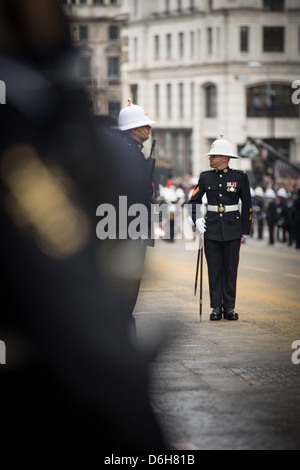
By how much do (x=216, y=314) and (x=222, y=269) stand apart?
48 cm

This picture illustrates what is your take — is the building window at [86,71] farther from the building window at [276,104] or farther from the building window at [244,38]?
the building window at [244,38]

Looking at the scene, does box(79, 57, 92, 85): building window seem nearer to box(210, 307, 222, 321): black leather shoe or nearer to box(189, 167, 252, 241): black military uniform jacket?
box(189, 167, 252, 241): black military uniform jacket

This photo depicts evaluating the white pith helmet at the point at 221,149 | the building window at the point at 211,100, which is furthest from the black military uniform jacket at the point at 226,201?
the building window at the point at 211,100

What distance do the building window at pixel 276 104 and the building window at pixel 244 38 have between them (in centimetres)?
275

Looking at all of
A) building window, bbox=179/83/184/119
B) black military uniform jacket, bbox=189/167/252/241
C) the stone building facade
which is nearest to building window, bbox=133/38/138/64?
the stone building facade

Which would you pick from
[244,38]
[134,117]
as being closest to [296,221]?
[134,117]

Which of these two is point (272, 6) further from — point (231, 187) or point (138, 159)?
point (138, 159)

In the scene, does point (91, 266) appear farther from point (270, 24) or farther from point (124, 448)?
point (270, 24)

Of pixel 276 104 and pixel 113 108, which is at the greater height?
pixel 276 104

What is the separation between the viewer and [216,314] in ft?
36.3

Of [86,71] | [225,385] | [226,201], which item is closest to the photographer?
[86,71]

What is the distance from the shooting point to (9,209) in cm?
350

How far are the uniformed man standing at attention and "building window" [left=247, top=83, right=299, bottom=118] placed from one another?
60.7m
